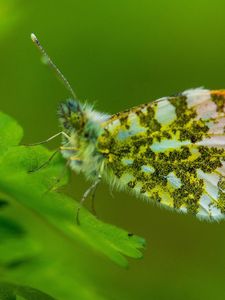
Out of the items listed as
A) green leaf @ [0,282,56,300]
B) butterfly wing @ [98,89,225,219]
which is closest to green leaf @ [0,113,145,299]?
green leaf @ [0,282,56,300]

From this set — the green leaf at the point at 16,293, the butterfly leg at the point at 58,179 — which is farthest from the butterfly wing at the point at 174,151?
the green leaf at the point at 16,293

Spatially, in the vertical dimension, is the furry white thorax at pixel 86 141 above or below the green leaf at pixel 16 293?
above

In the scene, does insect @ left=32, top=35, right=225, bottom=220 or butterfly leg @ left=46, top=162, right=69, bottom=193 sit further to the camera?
insect @ left=32, top=35, right=225, bottom=220

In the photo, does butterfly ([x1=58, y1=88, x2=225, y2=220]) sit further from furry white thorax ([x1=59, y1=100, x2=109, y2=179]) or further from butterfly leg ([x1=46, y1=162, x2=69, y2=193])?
butterfly leg ([x1=46, y1=162, x2=69, y2=193])

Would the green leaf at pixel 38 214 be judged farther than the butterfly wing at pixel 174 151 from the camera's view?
No

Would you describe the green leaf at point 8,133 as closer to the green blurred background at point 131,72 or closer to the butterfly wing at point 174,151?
the butterfly wing at point 174,151

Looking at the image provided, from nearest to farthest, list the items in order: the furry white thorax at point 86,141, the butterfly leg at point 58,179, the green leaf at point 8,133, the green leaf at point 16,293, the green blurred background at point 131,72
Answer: the green leaf at point 16,293, the green leaf at point 8,133, the butterfly leg at point 58,179, the furry white thorax at point 86,141, the green blurred background at point 131,72

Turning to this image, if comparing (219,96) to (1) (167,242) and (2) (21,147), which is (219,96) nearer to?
(2) (21,147)

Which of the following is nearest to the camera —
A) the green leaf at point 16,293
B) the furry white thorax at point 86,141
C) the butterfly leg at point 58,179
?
the green leaf at point 16,293
